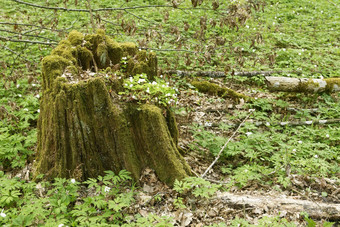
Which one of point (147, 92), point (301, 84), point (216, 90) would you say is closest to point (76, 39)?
point (147, 92)

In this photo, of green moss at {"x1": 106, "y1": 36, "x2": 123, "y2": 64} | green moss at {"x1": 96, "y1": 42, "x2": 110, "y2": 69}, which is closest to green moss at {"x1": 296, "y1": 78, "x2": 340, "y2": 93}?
green moss at {"x1": 106, "y1": 36, "x2": 123, "y2": 64}

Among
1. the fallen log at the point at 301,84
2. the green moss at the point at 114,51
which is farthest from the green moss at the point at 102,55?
the fallen log at the point at 301,84

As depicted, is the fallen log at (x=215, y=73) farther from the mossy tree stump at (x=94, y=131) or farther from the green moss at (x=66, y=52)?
the mossy tree stump at (x=94, y=131)

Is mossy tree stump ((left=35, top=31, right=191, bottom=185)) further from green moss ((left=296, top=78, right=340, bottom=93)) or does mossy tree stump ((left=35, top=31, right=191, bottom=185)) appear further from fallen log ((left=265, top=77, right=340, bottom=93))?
green moss ((left=296, top=78, right=340, bottom=93))

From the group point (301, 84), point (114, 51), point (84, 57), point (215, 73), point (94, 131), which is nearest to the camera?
point (94, 131)

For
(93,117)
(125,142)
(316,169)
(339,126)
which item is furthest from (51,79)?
(339,126)

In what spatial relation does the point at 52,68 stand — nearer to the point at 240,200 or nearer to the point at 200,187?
the point at 200,187

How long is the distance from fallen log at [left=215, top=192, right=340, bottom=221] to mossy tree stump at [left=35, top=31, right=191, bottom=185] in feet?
2.48

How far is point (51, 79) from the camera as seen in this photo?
374 centimetres

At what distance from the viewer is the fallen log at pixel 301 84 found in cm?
636

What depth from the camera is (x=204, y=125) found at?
18.4ft

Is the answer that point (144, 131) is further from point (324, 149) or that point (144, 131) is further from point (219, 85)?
point (219, 85)

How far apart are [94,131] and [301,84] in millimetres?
5223

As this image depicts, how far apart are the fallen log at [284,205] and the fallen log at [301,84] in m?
A: 3.43
